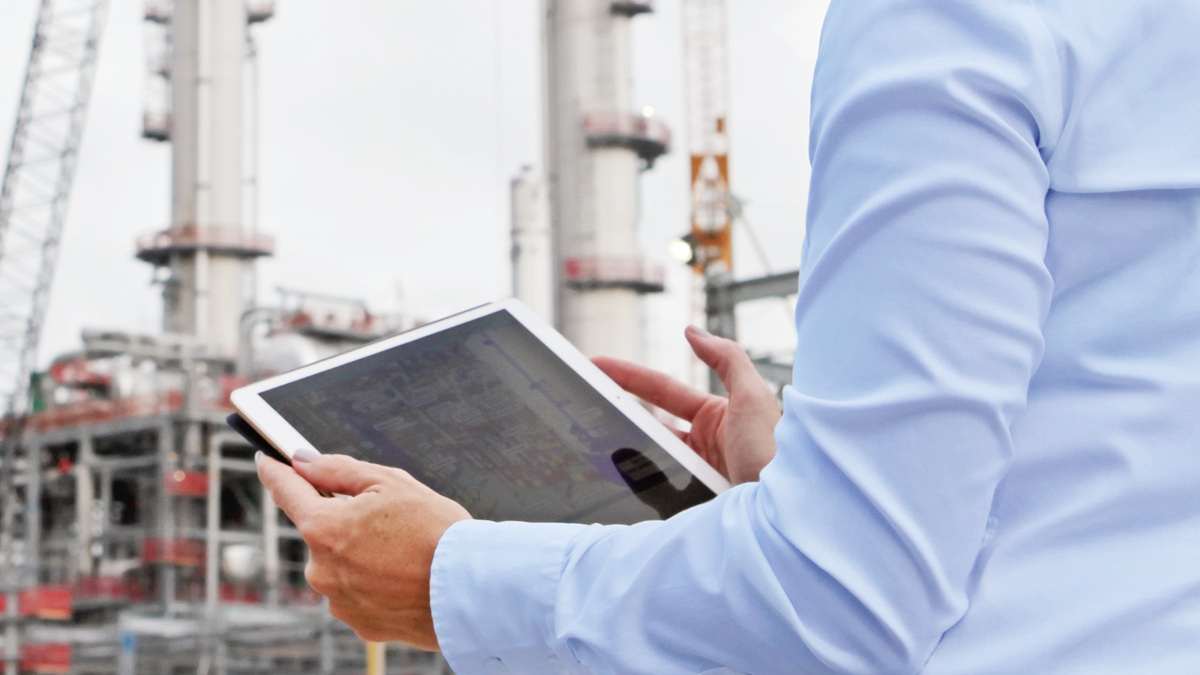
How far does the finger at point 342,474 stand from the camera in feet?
3.45

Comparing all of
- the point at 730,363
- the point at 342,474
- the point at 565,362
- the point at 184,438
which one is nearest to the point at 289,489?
the point at 342,474

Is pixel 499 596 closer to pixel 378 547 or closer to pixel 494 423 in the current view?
pixel 378 547

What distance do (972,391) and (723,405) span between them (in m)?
0.81

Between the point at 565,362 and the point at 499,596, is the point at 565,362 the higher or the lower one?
the higher one

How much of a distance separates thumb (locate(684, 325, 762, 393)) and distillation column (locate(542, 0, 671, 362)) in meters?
25.2

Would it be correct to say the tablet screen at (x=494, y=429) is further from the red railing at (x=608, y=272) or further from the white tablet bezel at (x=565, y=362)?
the red railing at (x=608, y=272)

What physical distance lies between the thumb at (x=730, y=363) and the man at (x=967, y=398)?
21.3 inches

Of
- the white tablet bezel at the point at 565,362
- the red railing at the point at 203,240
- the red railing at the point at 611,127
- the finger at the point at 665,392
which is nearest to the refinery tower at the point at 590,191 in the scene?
the red railing at the point at 611,127

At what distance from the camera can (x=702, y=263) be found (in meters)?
36.8

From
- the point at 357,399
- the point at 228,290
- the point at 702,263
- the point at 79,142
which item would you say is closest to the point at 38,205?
the point at 79,142

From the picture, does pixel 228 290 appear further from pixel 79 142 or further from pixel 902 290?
pixel 902 290

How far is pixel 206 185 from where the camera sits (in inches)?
1043

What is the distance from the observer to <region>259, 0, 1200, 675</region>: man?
2.49 ft

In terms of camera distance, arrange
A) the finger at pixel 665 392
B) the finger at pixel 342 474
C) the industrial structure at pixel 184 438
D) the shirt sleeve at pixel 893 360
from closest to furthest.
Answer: the shirt sleeve at pixel 893 360, the finger at pixel 342 474, the finger at pixel 665 392, the industrial structure at pixel 184 438
